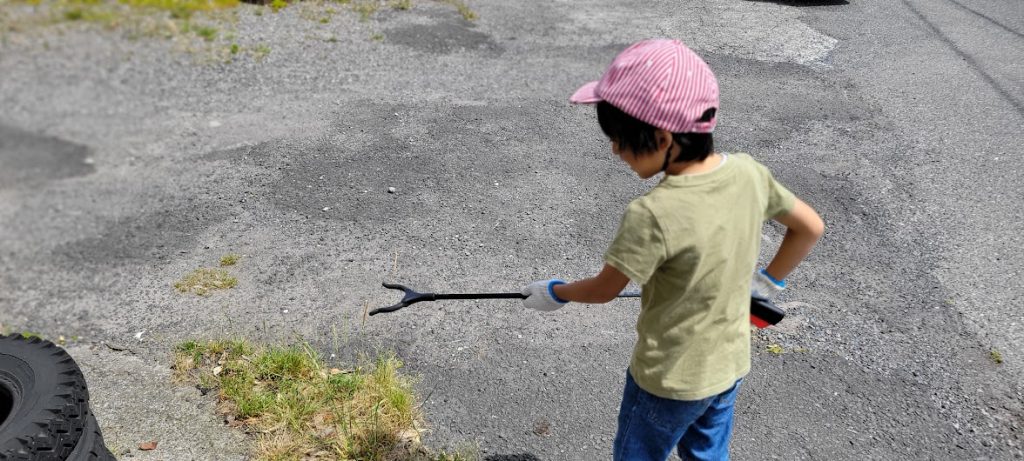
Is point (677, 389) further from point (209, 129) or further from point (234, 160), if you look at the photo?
point (209, 129)

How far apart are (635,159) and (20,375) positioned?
2255 mm

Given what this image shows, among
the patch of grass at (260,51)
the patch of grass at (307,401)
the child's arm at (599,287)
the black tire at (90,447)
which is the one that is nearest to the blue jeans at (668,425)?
the child's arm at (599,287)

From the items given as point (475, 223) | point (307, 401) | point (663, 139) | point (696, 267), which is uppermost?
point (663, 139)

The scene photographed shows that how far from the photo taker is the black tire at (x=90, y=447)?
240 centimetres

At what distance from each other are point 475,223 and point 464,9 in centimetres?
476

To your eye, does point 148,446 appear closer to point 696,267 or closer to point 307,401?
point 307,401

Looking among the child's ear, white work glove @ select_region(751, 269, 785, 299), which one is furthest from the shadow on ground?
the child's ear

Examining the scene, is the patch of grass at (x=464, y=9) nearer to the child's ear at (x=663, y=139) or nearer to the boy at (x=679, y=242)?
the boy at (x=679, y=242)

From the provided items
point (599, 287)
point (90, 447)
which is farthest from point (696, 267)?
point (90, 447)

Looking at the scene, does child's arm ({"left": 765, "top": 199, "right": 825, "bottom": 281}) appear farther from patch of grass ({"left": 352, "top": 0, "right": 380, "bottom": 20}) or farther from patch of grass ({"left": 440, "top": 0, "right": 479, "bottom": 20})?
patch of grass ({"left": 352, "top": 0, "right": 380, "bottom": 20})

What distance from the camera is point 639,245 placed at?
5.32 feet

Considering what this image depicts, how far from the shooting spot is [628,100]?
1592 mm

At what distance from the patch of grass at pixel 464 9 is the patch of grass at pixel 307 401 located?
18.6 ft

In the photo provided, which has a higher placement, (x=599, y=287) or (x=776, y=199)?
(x=776, y=199)
